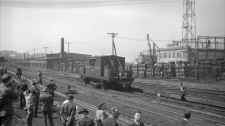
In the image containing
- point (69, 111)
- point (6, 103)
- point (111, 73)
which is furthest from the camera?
point (111, 73)

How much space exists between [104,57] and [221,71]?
1763 centimetres

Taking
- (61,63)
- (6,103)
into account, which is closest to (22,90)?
(6,103)

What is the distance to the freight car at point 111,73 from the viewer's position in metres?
26.0

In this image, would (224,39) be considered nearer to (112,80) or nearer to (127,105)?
(112,80)

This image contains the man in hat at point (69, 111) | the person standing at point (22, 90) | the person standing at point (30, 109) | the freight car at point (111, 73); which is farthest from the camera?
the freight car at point (111, 73)

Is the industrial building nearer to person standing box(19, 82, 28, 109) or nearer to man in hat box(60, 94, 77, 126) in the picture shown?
person standing box(19, 82, 28, 109)

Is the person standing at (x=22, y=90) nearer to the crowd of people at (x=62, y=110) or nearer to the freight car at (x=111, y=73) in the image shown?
the crowd of people at (x=62, y=110)

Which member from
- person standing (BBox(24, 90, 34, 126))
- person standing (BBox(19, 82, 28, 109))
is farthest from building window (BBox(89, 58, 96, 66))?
person standing (BBox(24, 90, 34, 126))

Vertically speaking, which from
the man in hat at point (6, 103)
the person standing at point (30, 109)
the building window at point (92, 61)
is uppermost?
the building window at point (92, 61)

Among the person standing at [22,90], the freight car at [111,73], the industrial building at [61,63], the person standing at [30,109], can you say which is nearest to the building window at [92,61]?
the freight car at [111,73]

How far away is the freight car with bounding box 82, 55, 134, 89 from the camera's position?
26.0m

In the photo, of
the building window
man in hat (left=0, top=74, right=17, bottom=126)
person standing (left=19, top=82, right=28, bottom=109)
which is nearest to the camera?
man in hat (left=0, top=74, right=17, bottom=126)

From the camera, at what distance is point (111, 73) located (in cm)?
2592

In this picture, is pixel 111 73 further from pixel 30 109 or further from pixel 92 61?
pixel 30 109
